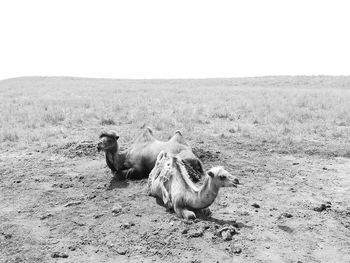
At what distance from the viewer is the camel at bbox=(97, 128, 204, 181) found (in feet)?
28.8

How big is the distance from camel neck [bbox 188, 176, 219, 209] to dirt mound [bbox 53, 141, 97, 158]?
5295 millimetres

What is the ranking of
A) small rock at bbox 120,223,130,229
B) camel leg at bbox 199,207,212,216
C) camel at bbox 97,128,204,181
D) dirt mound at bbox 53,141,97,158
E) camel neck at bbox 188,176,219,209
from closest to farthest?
camel neck at bbox 188,176,219,209 → small rock at bbox 120,223,130,229 → camel leg at bbox 199,207,212,216 → camel at bbox 97,128,204,181 → dirt mound at bbox 53,141,97,158

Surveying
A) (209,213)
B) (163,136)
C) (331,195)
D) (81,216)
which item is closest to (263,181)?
(331,195)

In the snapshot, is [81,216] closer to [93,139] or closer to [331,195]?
[331,195]

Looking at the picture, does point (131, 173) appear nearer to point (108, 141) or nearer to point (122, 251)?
point (108, 141)

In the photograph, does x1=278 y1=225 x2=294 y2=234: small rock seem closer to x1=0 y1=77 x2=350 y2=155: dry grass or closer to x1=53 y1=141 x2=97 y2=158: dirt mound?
x1=0 y1=77 x2=350 y2=155: dry grass

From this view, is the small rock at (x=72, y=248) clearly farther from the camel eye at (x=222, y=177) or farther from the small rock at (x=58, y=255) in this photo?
the camel eye at (x=222, y=177)

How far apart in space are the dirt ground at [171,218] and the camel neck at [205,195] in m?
0.26

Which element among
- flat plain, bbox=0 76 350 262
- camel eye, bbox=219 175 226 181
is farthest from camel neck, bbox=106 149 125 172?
camel eye, bbox=219 175 226 181

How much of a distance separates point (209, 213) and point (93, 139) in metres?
7.20

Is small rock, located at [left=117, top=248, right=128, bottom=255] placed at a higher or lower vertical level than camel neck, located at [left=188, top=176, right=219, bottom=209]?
lower

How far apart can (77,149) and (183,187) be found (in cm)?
552

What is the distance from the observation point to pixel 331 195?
7.89 metres

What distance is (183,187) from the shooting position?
22.2 ft
